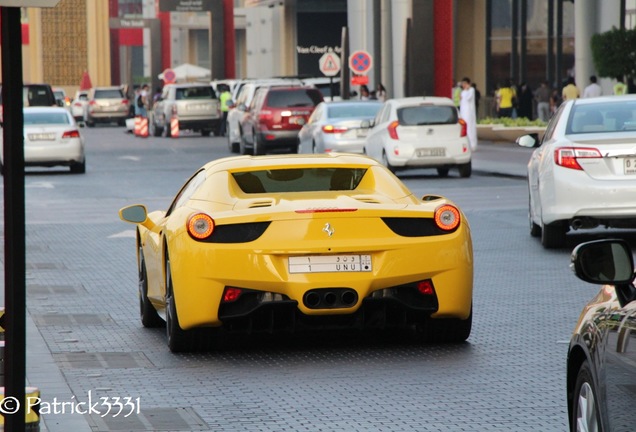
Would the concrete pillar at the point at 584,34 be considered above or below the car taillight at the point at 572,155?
above

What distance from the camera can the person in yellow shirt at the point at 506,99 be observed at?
161ft

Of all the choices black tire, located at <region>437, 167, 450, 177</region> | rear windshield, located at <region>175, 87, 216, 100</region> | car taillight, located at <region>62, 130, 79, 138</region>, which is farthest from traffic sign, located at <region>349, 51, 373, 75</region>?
black tire, located at <region>437, 167, 450, 177</region>

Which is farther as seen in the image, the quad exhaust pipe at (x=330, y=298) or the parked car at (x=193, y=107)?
the parked car at (x=193, y=107)

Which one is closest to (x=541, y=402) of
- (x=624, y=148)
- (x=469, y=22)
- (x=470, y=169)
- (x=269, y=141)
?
(x=624, y=148)

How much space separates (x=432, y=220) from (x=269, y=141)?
30.1 m

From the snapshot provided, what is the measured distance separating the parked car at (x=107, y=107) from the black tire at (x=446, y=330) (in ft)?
212

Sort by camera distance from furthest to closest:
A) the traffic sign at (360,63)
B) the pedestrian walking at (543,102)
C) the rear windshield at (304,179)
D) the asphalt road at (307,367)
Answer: the pedestrian walking at (543,102)
the traffic sign at (360,63)
the rear windshield at (304,179)
the asphalt road at (307,367)

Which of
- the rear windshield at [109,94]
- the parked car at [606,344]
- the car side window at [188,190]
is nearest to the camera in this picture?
the parked car at [606,344]

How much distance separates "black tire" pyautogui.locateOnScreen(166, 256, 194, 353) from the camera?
9.59 meters

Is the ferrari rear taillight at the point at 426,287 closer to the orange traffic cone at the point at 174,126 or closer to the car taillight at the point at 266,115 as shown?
the car taillight at the point at 266,115

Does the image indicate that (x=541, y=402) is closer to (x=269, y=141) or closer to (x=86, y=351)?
(x=86, y=351)

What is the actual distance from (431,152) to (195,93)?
27.5m

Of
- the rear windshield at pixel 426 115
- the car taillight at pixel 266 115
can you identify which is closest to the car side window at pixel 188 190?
the rear windshield at pixel 426 115

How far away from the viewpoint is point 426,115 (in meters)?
29.4
